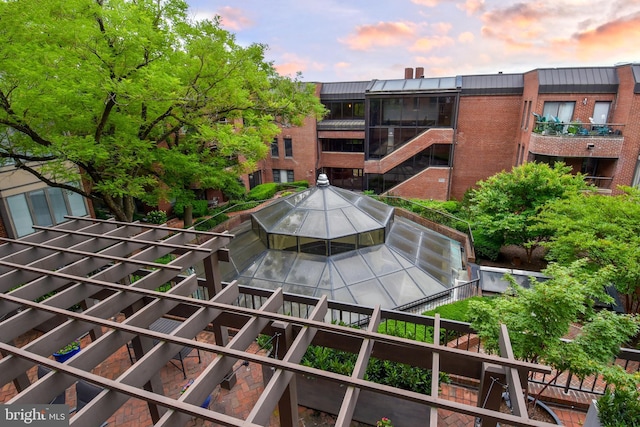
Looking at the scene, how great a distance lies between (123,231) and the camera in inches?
317

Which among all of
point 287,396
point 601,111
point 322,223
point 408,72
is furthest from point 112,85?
point 408,72

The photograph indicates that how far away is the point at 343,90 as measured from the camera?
29422mm

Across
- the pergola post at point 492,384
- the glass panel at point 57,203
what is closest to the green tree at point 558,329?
the pergola post at point 492,384

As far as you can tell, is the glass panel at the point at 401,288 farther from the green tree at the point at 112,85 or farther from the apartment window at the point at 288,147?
the apartment window at the point at 288,147

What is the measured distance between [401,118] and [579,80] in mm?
10832

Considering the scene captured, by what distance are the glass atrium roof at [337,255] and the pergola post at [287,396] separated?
19.6ft

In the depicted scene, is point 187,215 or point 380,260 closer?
point 380,260

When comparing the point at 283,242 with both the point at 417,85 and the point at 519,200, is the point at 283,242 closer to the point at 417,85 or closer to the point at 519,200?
the point at 519,200

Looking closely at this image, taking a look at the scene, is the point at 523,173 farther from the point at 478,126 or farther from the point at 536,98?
the point at 478,126

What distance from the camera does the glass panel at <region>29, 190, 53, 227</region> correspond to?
14.5m

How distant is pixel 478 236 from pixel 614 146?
28.9 ft

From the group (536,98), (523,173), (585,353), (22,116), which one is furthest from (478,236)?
(22,116)

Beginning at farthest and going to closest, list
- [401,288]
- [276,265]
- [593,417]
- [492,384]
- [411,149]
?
[411,149]
[276,265]
[401,288]
[593,417]
[492,384]

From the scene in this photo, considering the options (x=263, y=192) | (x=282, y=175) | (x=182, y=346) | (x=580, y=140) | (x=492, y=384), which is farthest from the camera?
(x=282, y=175)
